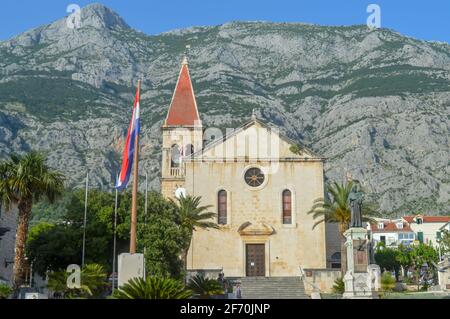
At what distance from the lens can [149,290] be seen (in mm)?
16625

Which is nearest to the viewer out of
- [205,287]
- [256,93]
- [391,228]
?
[205,287]

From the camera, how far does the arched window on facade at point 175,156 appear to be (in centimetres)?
5488

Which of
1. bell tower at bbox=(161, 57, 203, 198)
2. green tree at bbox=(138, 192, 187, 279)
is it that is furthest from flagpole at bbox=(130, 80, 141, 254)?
bell tower at bbox=(161, 57, 203, 198)

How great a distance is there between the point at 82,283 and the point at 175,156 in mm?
28553

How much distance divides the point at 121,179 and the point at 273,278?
20.4m

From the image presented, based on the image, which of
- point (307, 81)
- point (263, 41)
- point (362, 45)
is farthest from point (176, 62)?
point (362, 45)

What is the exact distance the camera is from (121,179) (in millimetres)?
21312

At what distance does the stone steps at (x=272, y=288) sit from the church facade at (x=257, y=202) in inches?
101

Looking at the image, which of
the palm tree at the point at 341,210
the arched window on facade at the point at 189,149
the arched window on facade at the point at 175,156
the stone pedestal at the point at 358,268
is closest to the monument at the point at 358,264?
the stone pedestal at the point at 358,268

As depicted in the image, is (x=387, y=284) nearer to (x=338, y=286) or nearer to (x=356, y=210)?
(x=338, y=286)

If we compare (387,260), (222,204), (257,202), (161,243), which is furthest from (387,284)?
(387,260)

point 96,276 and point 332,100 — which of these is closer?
point 96,276

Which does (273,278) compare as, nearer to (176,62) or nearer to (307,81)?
(307,81)

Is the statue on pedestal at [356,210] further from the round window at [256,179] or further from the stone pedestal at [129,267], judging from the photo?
the round window at [256,179]
